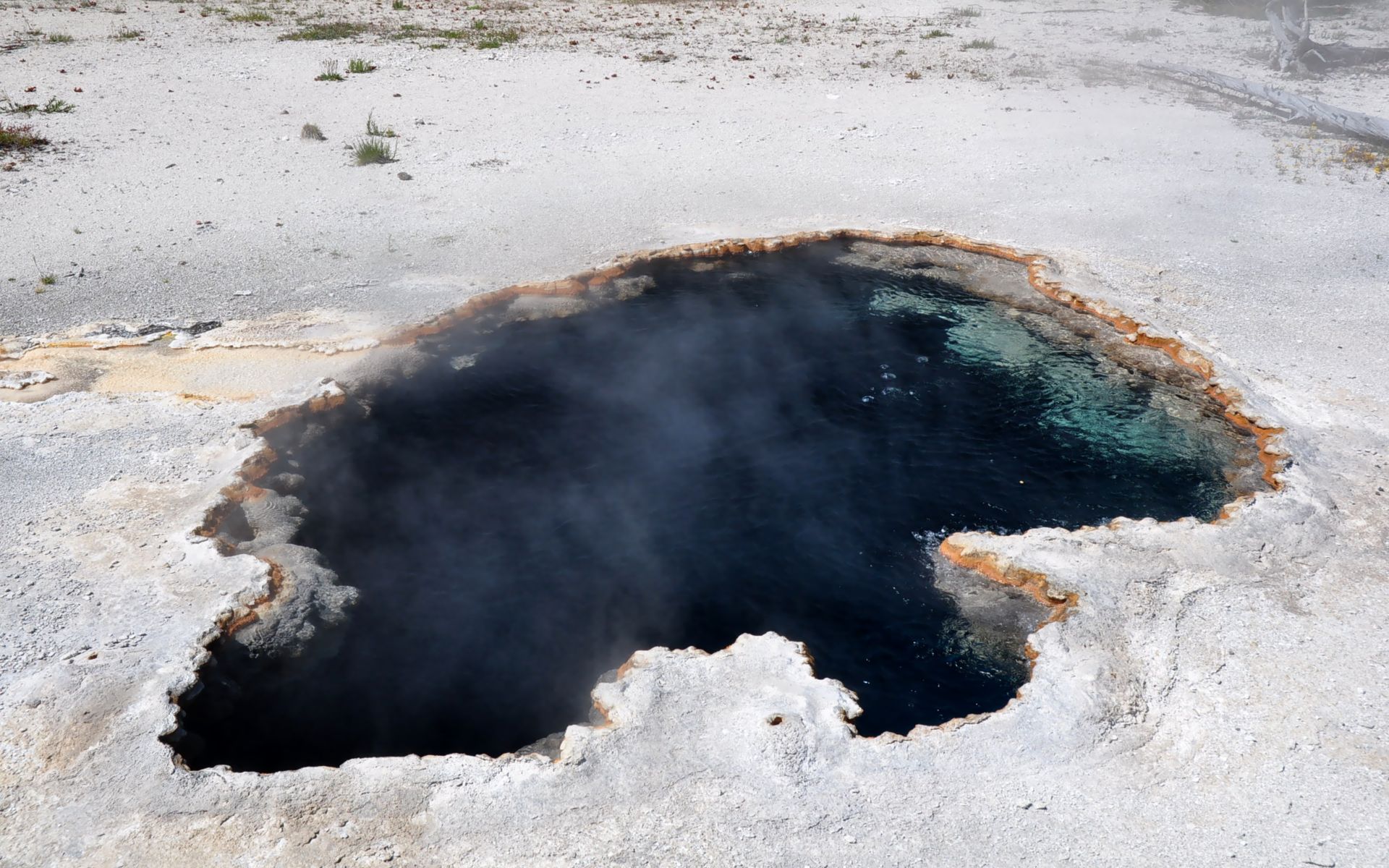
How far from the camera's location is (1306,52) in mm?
13586

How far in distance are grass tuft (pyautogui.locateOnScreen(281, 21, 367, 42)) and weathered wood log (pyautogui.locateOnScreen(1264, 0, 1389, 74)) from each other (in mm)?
13188

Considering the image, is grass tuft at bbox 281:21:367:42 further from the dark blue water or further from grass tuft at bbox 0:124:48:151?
the dark blue water

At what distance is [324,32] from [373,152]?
18.5 ft

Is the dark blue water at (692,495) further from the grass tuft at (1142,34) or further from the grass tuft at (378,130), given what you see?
the grass tuft at (1142,34)

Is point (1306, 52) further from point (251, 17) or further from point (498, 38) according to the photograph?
point (251, 17)

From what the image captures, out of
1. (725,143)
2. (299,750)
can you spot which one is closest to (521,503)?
(299,750)

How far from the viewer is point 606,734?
162 inches

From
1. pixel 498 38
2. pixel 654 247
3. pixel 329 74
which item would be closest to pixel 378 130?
pixel 329 74

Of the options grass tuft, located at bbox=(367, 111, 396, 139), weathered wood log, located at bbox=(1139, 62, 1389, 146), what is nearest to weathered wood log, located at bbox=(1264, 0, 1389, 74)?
weathered wood log, located at bbox=(1139, 62, 1389, 146)

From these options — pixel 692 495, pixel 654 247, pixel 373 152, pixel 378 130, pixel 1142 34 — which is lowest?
pixel 692 495

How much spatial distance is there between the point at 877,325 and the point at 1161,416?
89.4 inches

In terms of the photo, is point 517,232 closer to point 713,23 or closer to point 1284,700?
point 1284,700

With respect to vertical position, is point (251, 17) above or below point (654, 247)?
above

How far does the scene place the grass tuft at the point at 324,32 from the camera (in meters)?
14.1
